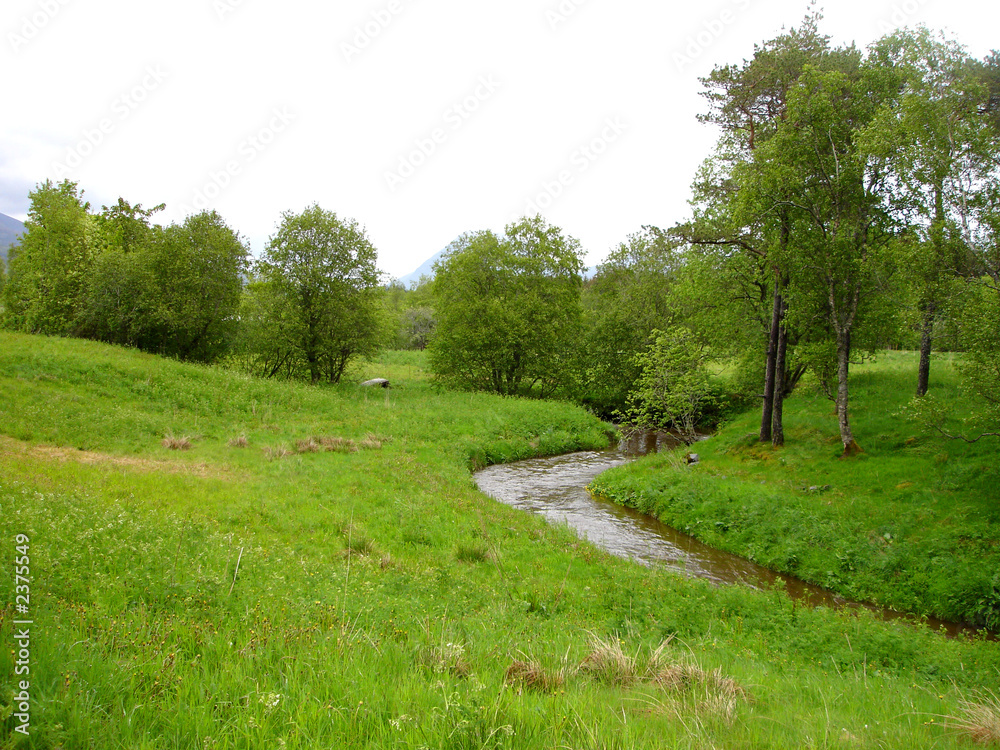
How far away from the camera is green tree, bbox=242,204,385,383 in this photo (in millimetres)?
32344

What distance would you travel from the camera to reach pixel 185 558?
7.37 metres

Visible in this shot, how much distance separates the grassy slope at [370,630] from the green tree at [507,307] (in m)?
20.6

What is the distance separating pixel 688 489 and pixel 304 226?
90.0 feet

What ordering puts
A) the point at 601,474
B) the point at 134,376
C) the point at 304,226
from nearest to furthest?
the point at 601,474
the point at 134,376
the point at 304,226

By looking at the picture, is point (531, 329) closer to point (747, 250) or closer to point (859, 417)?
point (747, 250)

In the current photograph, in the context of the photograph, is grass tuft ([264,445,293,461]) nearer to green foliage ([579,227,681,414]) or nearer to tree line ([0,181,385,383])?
tree line ([0,181,385,383])

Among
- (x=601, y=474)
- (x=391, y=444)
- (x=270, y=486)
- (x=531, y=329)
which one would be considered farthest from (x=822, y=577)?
(x=531, y=329)

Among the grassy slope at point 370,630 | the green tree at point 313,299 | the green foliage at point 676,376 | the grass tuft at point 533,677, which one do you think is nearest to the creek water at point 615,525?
the grassy slope at point 370,630

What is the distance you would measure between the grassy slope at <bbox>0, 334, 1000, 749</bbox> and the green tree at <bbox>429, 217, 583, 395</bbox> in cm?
2055

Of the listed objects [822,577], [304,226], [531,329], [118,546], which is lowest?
[822,577]

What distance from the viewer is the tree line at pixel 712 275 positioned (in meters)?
13.0

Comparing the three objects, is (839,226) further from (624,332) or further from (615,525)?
(624,332)

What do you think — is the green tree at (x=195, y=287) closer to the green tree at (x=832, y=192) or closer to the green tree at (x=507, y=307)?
the green tree at (x=507, y=307)

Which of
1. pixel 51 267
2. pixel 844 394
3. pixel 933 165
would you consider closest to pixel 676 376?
pixel 844 394
